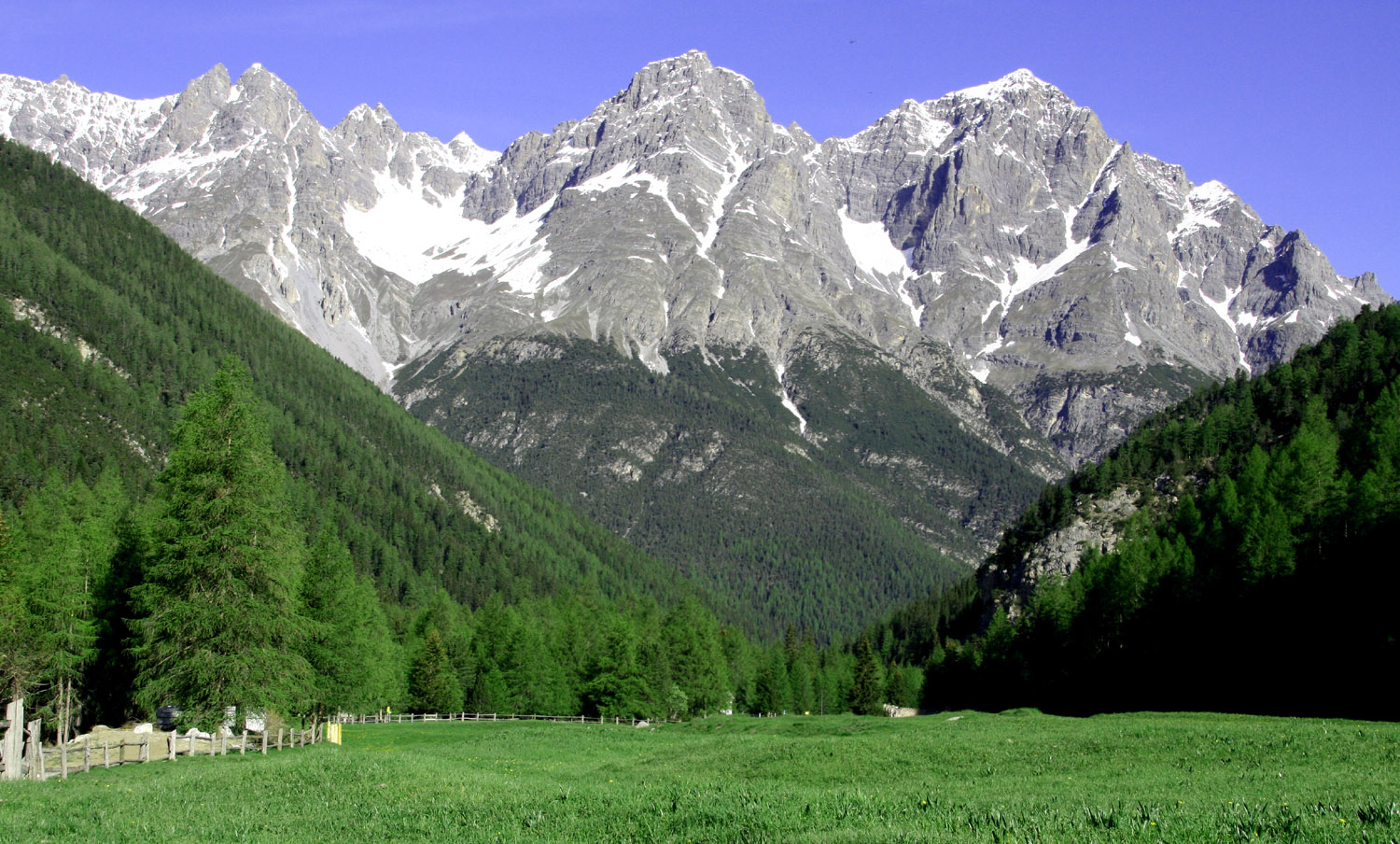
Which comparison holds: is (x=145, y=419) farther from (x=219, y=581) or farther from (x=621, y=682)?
(x=219, y=581)

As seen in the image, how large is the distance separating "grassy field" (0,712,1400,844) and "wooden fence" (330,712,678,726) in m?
44.8

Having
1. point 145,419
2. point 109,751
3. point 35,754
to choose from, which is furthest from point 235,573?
point 145,419

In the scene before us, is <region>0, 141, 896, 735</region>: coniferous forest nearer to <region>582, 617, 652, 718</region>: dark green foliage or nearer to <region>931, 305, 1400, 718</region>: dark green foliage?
<region>582, 617, 652, 718</region>: dark green foliage

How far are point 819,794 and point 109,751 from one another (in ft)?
85.2

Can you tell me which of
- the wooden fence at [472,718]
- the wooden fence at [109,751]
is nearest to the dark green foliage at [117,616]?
the wooden fence at [109,751]

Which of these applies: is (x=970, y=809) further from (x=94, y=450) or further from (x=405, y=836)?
(x=94, y=450)

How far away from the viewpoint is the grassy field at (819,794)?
16.7 metres

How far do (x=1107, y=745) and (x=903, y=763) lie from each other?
671 cm

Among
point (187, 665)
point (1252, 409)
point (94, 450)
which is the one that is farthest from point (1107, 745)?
point (94, 450)

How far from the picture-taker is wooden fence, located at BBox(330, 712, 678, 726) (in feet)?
265

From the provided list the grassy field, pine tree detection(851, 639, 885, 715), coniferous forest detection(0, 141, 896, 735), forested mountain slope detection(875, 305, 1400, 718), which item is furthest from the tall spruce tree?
pine tree detection(851, 639, 885, 715)

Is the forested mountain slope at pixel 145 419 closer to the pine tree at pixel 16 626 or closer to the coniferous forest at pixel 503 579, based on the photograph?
the coniferous forest at pixel 503 579

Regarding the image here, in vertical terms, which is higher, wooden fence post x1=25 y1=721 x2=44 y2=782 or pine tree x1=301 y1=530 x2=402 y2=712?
pine tree x1=301 y1=530 x2=402 y2=712

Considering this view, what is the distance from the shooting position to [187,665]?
127 feet
